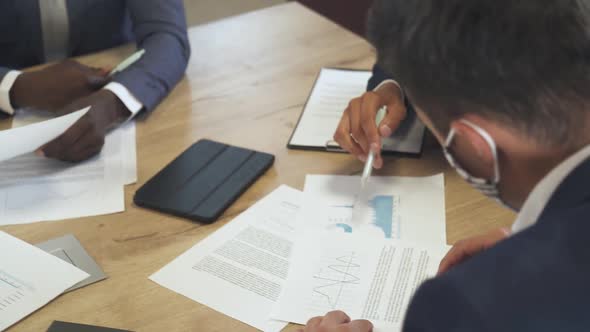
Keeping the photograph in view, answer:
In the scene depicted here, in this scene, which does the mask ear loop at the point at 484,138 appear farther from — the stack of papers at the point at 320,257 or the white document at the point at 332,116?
the white document at the point at 332,116

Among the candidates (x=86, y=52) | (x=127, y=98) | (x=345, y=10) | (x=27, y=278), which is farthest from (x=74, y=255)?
(x=345, y=10)

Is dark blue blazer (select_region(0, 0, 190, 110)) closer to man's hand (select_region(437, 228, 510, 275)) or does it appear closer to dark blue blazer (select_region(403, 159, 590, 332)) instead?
man's hand (select_region(437, 228, 510, 275))

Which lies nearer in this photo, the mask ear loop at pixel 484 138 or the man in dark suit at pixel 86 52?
the mask ear loop at pixel 484 138

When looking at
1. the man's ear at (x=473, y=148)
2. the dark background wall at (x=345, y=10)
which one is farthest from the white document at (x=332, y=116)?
the dark background wall at (x=345, y=10)

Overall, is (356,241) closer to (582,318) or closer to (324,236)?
(324,236)

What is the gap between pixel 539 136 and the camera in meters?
0.70

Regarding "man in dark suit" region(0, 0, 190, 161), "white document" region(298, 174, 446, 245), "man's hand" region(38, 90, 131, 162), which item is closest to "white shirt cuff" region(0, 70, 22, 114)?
"man in dark suit" region(0, 0, 190, 161)

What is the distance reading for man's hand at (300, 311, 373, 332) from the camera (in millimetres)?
878

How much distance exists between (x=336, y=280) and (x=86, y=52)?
3.57 feet

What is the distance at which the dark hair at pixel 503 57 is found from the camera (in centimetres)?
64

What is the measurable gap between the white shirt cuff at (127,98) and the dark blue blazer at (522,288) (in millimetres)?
909

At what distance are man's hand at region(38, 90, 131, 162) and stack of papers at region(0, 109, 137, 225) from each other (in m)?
0.02

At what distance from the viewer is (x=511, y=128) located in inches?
27.3

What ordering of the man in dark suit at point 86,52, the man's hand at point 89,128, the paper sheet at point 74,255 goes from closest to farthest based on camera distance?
the paper sheet at point 74,255
the man's hand at point 89,128
the man in dark suit at point 86,52
